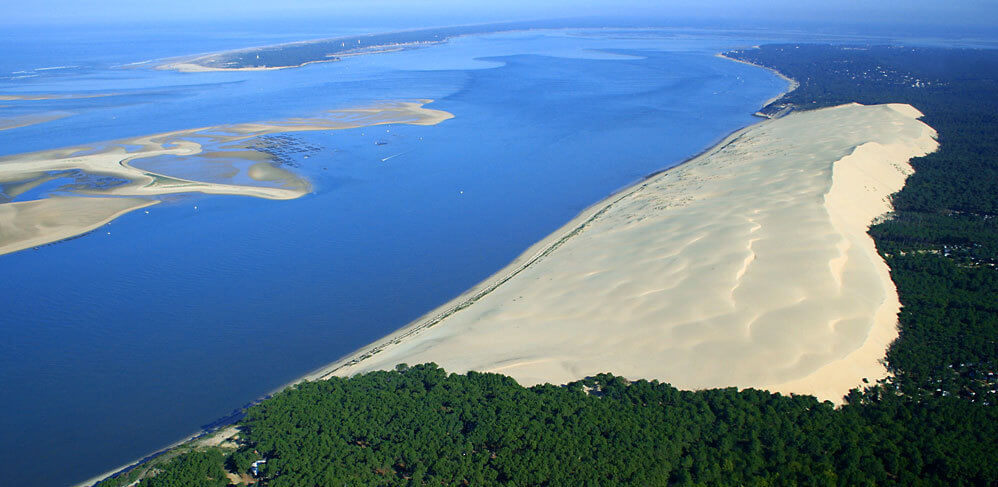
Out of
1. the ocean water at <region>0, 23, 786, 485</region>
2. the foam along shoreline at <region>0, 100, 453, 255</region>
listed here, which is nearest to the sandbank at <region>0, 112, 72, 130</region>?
the ocean water at <region>0, 23, 786, 485</region>

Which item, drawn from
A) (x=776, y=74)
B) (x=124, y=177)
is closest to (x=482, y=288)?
(x=124, y=177)

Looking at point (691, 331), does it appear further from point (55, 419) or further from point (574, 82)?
point (574, 82)

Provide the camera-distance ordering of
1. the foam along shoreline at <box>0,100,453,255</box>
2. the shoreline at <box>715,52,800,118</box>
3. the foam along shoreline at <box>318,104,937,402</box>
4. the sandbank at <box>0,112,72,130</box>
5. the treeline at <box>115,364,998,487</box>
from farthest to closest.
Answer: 1. the shoreline at <box>715,52,800,118</box>
2. the sandbank at <box>0,112,72,130</box>
3. the foam along shoreline at <box>0,100,453,255</box>
4. the foam along shoreline at <box>318,104,937,402</box>
5. the treeline at <box>115,364,998,487</box>

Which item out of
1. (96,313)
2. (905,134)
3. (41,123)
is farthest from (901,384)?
(41,123)

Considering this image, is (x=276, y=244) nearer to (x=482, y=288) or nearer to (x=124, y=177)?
(x=482, y=288)

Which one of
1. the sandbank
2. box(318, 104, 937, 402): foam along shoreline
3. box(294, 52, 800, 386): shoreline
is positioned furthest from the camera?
the sandbank

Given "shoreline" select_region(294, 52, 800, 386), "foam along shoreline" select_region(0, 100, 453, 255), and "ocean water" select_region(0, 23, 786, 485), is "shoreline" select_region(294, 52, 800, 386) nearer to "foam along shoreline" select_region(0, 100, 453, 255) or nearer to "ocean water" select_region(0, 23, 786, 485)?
"ocean water" select_region(0, 23, 786, 485)
